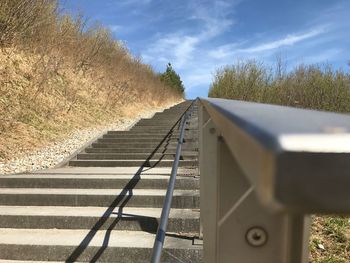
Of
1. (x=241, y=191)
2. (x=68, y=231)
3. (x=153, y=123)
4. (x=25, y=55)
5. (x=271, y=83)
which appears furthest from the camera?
(x=271, y=83)

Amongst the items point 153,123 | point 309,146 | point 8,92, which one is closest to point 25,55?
point 8,92

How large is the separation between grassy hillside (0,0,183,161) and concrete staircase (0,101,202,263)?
88.1 inches

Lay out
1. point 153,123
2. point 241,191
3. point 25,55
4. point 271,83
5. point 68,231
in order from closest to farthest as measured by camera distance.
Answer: point 241,191, point 68,231, point 25,55, point 153,123, point 271,83

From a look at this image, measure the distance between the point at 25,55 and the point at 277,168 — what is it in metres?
12.1

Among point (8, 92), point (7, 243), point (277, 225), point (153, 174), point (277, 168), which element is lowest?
point (7, 243)

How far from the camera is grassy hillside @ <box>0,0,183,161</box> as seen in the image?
9301 mm

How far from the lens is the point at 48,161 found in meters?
7.96

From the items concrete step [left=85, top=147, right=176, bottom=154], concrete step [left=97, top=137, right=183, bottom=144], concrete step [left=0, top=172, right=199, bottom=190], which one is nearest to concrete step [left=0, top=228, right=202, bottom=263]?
concrete step [left=0, top=172, right=199, bottom=190]

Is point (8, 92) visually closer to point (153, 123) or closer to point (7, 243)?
point (153, 123)

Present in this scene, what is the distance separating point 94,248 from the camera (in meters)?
4.25

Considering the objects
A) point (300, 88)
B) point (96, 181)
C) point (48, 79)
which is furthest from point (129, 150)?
point (300, 88)

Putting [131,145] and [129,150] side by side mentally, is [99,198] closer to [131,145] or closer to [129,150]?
[129,150]

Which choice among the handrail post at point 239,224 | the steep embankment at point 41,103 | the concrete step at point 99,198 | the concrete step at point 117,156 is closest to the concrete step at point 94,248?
the concrete step at point 99,198

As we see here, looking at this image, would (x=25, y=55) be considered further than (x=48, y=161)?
Yes
